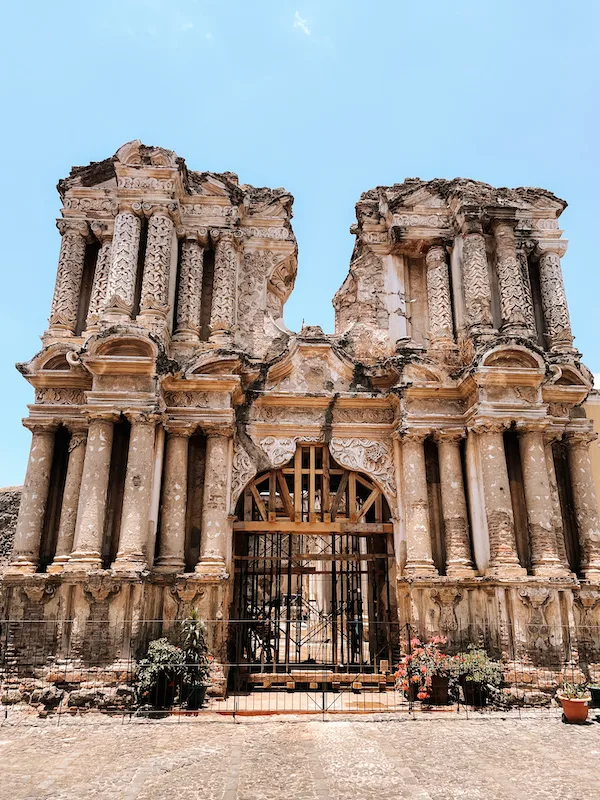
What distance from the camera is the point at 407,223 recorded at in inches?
595

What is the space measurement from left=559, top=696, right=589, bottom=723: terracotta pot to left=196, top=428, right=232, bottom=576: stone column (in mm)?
6002

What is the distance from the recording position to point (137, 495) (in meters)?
11.6

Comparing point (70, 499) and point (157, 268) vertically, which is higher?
point (157, 268)

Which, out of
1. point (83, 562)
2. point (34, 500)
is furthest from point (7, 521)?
point (83, 562)

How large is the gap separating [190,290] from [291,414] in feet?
11.6

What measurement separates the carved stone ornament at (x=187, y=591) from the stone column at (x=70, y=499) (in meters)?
1.99

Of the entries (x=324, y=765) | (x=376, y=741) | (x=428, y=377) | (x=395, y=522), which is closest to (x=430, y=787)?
(x=324, y=765)

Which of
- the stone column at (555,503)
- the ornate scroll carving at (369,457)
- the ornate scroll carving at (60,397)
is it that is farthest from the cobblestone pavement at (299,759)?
the ornate scroll carving at (60,397)

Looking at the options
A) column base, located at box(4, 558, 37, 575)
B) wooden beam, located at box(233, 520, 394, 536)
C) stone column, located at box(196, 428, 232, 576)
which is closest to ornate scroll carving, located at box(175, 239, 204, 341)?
stone column, located at box(196, 428, 232, 576)

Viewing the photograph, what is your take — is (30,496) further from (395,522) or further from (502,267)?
(502,267)

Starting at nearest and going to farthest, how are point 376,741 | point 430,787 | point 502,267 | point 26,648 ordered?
point 430,787, point 376,741, point 26,648, point 502,267

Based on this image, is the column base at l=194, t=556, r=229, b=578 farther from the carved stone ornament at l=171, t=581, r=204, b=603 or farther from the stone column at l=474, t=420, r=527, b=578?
the stone column at l=474, t=420, r=527, b=578

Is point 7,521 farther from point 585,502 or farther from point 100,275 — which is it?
point 585,502

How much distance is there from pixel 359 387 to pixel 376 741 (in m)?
7.29
